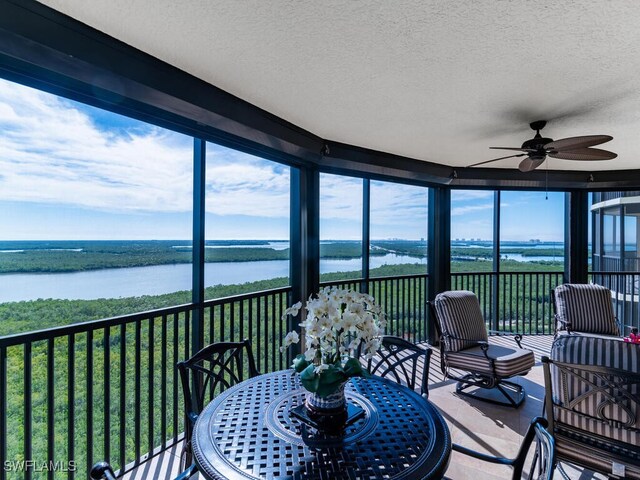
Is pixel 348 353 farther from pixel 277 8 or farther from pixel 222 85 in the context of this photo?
pixel 222 85

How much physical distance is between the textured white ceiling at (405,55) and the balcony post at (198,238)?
618mm

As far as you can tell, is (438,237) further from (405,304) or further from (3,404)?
(3,404)

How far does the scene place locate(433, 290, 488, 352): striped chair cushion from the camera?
11.6 ft

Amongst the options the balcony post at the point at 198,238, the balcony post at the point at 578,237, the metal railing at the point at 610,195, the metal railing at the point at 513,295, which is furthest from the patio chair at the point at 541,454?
the metal railing at the point at 610,195

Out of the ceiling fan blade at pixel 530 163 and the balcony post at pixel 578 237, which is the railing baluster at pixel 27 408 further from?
the balcony post at pixel 578 237

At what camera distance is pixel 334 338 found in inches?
54.2

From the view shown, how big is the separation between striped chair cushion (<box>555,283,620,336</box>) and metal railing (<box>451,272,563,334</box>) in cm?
115

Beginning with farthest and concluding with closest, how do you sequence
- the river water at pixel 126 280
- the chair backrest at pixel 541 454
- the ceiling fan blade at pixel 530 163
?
the ceiling fan blade at pixel 530 163, the river water at pixel 126 280, the chair backrest at pixel 541 454

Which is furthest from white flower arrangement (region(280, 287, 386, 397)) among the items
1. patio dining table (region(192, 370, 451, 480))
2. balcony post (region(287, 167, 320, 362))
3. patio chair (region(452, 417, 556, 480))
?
balcony post (region(287, 167, 320, 362))

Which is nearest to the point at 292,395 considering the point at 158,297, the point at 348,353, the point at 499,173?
the point at 348,353

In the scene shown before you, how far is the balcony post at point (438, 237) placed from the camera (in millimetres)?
4992

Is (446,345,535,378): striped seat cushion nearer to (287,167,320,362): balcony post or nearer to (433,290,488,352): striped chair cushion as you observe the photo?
(433,290,488,352): striped chair cushion

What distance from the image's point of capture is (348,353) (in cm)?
146

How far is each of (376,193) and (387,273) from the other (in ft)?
3.97
